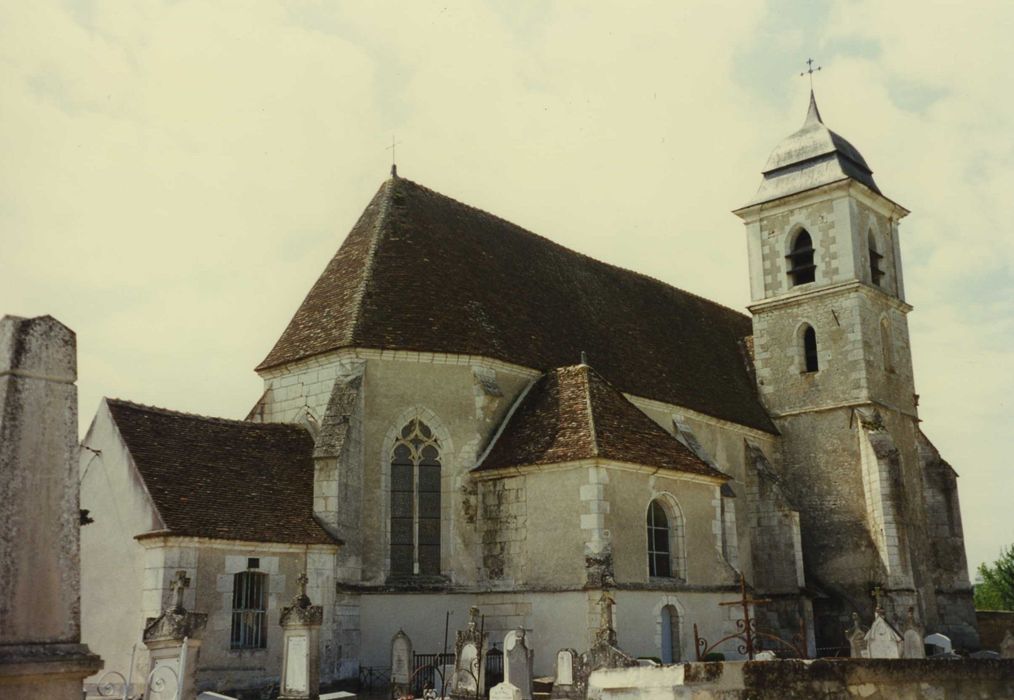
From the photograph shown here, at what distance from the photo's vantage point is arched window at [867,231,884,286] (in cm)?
3006

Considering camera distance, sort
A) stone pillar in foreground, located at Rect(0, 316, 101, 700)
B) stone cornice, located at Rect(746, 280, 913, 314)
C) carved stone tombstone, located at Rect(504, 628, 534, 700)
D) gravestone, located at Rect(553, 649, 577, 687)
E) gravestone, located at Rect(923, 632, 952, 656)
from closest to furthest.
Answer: stone pillar in foreground, located at Rect(0, 316, 101, 700) < carved stone tombstone, located at Rect(504, 628, 534, 700) < gravestone, located at Rect(553, 649, 577, 687) < gravestone, located at Rect(923, 632, 952, 656) < stone cornice, located at Rect(746, 280, 913, 314)

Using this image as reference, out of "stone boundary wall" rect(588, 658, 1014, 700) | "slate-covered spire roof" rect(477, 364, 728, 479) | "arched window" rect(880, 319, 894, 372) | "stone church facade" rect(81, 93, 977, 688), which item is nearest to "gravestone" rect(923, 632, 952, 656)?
"stone church facade" rect(81, 93, 977, 688)

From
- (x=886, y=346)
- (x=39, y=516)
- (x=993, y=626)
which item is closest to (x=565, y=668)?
(x=39, y=516)

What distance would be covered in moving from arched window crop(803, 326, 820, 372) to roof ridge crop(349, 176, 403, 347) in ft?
42.8

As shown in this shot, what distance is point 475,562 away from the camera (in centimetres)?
1956

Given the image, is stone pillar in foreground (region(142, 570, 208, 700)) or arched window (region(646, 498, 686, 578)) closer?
stone pillar in foreground (region(142, 570, 208, 700))

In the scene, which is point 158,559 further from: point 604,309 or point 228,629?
point 604,309

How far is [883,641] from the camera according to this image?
17.9 meters

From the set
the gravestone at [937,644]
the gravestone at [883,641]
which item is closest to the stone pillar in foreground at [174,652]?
the gravestone at [883,641]

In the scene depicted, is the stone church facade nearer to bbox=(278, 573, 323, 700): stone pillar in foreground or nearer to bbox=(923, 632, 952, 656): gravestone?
bbox=(923, 632, 952, 656): gravestone

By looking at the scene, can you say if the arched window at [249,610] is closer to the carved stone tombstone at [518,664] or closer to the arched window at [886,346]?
the carved stone tombstone at [518,664]

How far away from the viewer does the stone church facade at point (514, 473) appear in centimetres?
1728

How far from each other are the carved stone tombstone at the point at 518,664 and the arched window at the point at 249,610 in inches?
177

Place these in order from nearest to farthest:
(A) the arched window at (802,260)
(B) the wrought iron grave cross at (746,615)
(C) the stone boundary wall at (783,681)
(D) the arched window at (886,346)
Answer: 1. (C) the stone boundary wall at (783,681)
2. (B) the wrought iron grave cross at (746,615)
3. (D) the arched window at (886,346)
4. (A) the arched window at (802,260)
